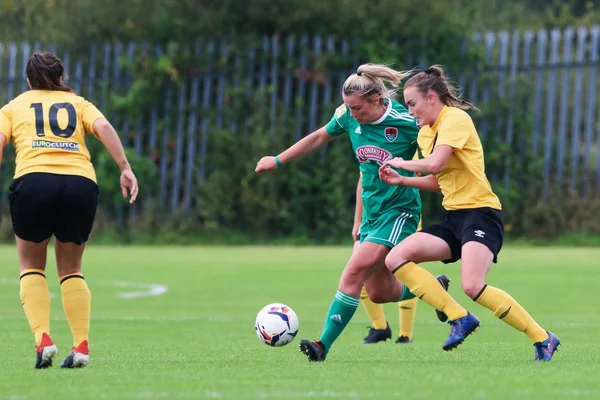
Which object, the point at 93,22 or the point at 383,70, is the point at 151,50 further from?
the point at 383,70

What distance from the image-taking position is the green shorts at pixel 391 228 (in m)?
7.99

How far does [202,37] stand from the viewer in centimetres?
2311

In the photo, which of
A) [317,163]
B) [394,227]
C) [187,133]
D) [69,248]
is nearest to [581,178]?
[317,163]

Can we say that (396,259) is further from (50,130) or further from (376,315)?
(50,130)

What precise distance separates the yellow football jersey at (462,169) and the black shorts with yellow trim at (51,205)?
7.23ft

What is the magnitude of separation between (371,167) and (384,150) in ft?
0.48

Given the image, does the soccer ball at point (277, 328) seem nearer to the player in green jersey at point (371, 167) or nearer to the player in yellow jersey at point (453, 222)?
the player in green jersey at point (371, 167)

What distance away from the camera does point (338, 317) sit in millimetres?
7871

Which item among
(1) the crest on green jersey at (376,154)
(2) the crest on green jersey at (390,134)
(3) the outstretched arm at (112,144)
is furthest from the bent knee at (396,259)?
(3) the outstretched arm at (112,144)

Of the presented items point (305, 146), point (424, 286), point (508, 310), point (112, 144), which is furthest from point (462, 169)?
point (112, 144)

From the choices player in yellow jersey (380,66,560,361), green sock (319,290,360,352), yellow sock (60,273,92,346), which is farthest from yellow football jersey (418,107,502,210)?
yellow sock (60,273,92,346)

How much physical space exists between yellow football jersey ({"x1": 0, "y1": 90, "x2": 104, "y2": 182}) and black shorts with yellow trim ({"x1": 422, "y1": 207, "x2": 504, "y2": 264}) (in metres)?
2.23

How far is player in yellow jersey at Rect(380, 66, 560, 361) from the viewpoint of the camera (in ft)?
24.3

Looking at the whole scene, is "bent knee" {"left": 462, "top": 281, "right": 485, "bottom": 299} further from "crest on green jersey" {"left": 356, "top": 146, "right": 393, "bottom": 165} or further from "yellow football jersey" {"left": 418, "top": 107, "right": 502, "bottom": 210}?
"crest on green jersey" {"left": 356, "top": 146, "right": 393, "bottom": 165}
